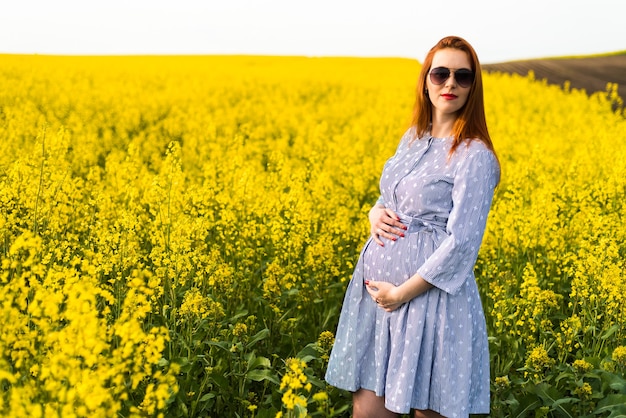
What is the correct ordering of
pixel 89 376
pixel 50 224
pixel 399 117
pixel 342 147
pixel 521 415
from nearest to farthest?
pixel 89 376 → pixel 521 415 → pixel 50 224 → pixel 342 147 → pixel 399 117

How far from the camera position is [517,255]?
18.2 ft

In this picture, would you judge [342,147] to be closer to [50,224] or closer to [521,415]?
[50,224]

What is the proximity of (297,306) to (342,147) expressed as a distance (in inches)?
209

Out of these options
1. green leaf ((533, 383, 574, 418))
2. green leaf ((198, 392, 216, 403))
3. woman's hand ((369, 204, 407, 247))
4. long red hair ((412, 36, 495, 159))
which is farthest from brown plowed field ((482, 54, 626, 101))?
green leaf ((198, 392, 216, 403))

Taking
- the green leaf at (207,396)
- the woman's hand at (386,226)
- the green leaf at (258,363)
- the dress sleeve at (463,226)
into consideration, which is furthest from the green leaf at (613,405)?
the green leaf at (207,396)

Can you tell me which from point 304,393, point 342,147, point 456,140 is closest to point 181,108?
point 342,147

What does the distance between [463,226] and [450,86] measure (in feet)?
2.09

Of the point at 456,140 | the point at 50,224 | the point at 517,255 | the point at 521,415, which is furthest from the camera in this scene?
the point at 517,255

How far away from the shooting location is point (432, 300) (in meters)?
2.96

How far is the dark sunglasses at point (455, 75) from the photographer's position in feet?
9.93

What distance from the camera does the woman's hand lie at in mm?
3100

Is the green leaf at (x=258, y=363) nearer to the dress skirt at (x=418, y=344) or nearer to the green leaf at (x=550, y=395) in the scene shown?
the dress skirt at (x=418, y=344)

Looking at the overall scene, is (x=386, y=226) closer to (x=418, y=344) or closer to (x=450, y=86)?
(x=418, y=344)

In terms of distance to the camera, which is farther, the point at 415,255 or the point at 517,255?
the point at 517,255
